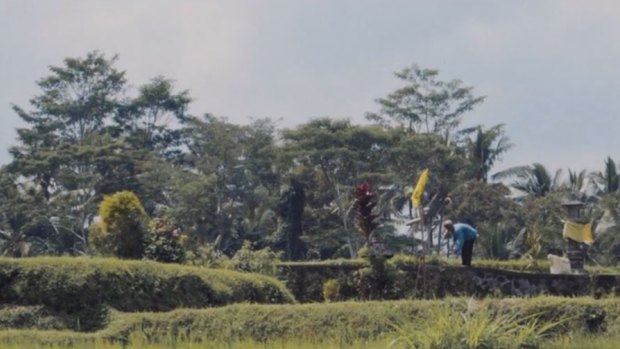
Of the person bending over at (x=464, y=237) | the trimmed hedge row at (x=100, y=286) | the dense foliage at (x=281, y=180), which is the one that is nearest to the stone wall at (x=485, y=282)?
the person bending over at (x=464, y=237)

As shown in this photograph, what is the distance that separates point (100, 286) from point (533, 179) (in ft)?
120

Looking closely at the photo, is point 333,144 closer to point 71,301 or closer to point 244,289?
point 244,289

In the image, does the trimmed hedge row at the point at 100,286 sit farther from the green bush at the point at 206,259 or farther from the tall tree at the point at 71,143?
the tall tree at the point at 71,143

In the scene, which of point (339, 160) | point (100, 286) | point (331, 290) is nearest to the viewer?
point (100, 286)

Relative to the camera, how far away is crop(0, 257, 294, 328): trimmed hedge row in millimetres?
12750

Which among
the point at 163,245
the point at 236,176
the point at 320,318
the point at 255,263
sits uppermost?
the point at 236,176

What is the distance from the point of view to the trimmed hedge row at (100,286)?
12750mm

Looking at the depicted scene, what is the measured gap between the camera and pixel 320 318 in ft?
36.4

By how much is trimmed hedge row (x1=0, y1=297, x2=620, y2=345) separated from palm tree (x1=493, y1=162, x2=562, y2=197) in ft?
117

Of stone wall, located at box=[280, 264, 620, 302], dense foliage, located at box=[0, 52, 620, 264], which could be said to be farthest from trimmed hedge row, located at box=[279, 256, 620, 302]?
dense foliage, located at box=[0, 52, 620, 264]

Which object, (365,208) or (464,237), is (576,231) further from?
(365,208)

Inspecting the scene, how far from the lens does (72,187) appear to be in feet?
147

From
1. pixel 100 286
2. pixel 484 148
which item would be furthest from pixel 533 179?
pixel 100 286

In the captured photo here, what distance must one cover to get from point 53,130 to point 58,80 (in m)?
2.39
